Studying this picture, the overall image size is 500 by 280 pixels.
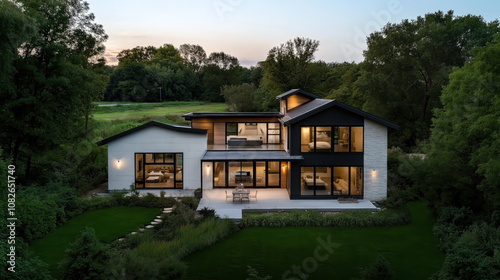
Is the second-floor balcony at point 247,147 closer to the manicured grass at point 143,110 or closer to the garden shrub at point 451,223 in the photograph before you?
the garden shrub at point 451,223

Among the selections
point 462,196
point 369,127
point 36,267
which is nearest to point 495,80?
point 462,196

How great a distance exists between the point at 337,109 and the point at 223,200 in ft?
23.4

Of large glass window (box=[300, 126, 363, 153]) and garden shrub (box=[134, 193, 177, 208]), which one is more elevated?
large glass window (box=[300, 126, 363, 153])

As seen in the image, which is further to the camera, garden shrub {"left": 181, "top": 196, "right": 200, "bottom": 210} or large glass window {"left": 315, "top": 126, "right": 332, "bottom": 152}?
large glass window {"left": 315, "top": 126, "right": 332, "bottom": 152}

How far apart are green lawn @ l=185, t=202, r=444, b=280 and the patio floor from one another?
2251 millimetres

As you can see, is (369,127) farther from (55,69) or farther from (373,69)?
(373,69)

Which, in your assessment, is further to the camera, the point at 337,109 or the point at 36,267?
the point at 337,109

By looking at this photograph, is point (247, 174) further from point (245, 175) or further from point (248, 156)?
point (248, 156)

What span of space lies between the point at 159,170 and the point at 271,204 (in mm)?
6625

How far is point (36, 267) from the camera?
855cm

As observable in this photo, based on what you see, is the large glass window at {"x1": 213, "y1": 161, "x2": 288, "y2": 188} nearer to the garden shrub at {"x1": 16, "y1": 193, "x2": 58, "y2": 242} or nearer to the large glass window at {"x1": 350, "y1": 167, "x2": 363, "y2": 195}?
the large glass window at {"x1": 350, "y1": 167, "x2": 363, "y2": 195}

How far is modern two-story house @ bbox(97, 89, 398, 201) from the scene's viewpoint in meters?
19.2

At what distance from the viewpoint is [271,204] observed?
18.0 metres

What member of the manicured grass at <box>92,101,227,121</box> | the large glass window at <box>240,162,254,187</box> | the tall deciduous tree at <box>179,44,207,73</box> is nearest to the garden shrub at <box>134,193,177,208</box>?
the large glass window at <box>240,162,254,187</box>
